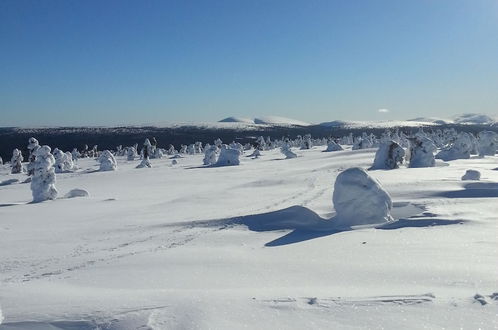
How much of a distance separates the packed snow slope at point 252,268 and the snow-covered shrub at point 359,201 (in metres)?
0.66

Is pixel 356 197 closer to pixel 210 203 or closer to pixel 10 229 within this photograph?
pixel 210 203

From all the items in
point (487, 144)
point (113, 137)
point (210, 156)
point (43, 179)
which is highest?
point (113, 137)

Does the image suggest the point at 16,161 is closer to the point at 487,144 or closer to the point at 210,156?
the point at 210,156

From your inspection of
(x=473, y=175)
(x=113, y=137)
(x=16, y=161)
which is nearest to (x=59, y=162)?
(x=16, y=161)

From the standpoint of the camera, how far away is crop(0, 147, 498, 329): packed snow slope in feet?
15.5

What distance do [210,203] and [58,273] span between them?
28.4 feet

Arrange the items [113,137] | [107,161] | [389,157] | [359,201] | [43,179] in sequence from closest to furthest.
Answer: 1. [359,201]
2. [43,179]
3. [389,157]
4. [107,161]
5. [113,137]

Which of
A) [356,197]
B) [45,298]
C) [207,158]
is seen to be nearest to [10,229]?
[45,298]

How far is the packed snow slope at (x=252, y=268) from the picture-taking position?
4.73 meters

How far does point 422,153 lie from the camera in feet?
94.8

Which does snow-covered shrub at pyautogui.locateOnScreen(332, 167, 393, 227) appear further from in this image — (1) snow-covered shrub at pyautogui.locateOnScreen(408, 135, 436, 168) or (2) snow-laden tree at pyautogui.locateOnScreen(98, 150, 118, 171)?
(2) snow-laden tree at pyautogui.locateOnScreen(98, 150, 118, 171)

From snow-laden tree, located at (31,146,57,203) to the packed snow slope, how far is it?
4.79 metres

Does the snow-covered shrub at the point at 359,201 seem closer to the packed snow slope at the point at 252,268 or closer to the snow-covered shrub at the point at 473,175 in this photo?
the packed snow slope at the point at 252,268

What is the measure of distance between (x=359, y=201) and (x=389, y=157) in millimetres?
18207
